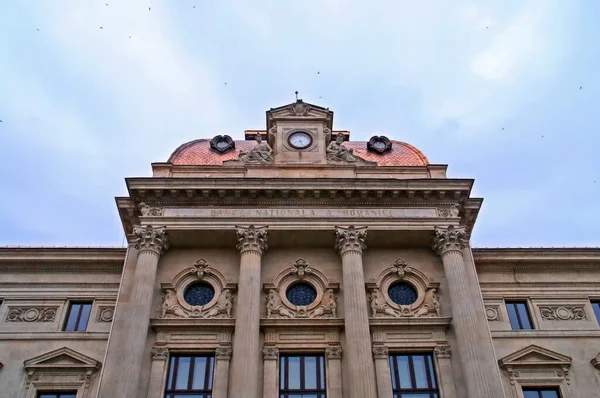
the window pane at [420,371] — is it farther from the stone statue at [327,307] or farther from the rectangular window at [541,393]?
the rectangular window at [541,393]

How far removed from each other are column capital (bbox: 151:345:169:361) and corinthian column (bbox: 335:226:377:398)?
23.1ft

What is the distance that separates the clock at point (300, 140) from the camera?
30.0m

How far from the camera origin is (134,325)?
2273cm

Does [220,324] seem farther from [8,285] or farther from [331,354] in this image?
[8,285]

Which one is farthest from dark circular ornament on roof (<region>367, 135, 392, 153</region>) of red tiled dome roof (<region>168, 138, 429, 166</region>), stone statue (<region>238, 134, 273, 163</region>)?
stone statue (<region>238, 134, 273, 163</region>)

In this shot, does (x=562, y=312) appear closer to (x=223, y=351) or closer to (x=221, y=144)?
(x=223, y=351)

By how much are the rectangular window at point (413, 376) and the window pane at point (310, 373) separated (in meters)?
3.03

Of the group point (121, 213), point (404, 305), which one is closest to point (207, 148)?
point (121, 213)

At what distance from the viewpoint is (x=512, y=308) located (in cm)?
2716

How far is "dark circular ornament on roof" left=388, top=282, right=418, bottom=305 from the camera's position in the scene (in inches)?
997

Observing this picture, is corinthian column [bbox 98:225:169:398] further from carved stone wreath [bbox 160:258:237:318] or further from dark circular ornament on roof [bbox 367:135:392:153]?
dark circular ornament on roof [bbox 367:135:392:153]

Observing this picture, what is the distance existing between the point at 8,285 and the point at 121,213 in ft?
20.6

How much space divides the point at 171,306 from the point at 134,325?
7.01 feet

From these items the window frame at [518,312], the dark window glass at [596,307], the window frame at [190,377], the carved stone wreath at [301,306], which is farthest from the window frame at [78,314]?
the dark window glass at [596,307]
